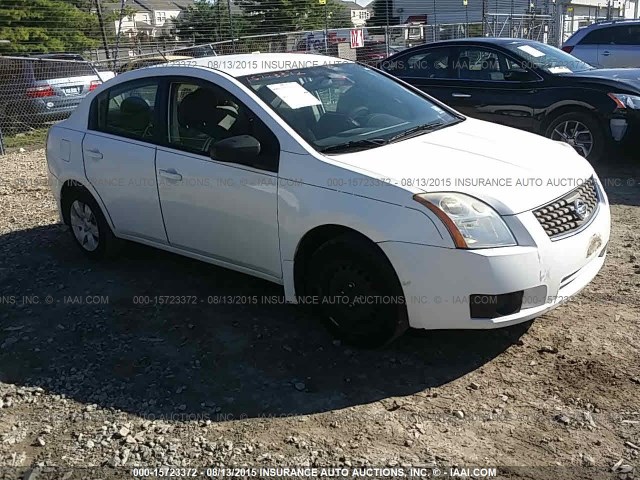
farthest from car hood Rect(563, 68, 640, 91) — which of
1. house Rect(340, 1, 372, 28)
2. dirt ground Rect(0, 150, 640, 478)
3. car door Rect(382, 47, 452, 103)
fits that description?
house Rect(340, 1, 372, 28)

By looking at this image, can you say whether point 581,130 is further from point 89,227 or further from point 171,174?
point 89,227

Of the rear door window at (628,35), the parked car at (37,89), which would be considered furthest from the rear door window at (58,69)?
the rear door window at (628,35)

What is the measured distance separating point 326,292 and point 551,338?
4.52ft

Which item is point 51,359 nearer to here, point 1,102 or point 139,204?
point 139,204

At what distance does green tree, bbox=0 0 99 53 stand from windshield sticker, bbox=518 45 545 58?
1165 centimetres

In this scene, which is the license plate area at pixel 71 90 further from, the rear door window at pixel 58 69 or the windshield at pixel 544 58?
the windshield at pixel 544 58

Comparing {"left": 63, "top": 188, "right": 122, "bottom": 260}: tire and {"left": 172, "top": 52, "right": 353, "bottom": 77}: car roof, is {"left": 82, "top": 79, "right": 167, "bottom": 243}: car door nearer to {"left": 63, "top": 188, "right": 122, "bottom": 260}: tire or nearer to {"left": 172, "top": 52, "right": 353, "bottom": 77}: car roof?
{"left": 63, "top": 188, "right": 122, "bottom": 260}: tire

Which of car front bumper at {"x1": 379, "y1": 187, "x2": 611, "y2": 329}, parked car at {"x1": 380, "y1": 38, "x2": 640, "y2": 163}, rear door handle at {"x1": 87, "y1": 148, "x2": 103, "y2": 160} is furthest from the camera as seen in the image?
parked car at {"x1": 380, "y1": 38, "x2": 640, "y2": 163}

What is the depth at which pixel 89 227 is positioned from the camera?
18.4 feet

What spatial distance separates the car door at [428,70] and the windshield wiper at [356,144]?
4.82 meters

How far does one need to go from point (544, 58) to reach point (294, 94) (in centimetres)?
508

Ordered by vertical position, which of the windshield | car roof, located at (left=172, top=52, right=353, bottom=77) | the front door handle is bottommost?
the front door handle

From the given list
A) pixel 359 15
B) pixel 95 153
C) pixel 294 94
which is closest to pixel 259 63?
pixel 294 94

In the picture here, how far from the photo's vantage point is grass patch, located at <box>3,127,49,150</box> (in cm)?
1203
